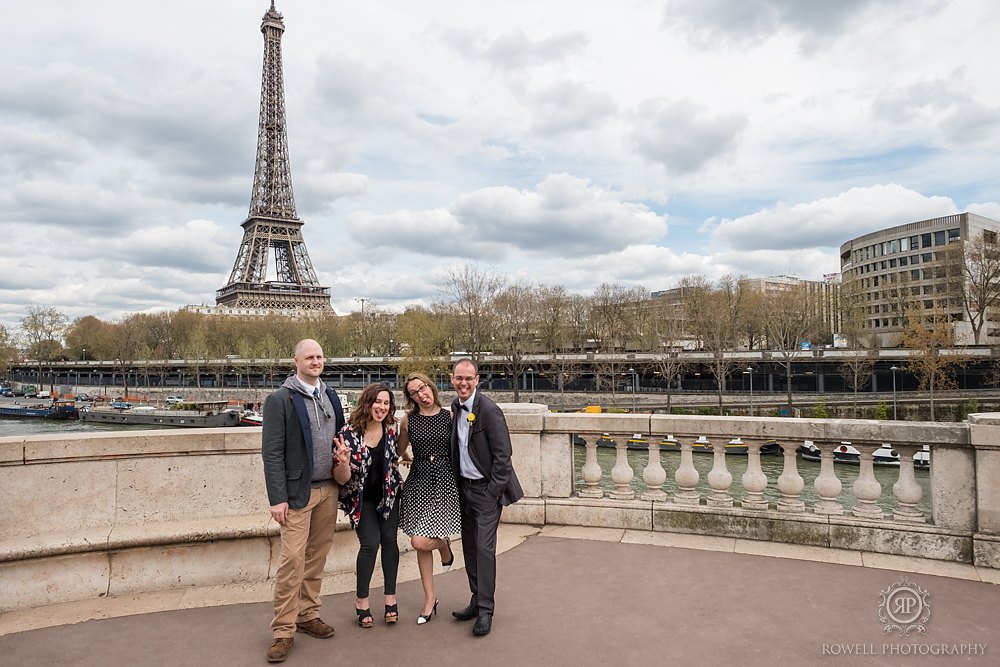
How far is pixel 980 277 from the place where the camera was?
59875 mm

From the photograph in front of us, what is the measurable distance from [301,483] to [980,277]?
72.8 meters

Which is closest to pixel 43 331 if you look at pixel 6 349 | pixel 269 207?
pixel 6 349

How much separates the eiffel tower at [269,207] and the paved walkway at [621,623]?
102729 mm

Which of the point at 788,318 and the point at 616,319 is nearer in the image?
the point at 788,318

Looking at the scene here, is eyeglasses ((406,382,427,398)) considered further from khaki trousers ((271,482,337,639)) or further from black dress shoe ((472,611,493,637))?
black dress shoe ((472,611,493,637))

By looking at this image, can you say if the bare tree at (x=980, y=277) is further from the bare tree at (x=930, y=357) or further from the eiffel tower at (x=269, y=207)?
the eiffel tower at (x=269, y=207)

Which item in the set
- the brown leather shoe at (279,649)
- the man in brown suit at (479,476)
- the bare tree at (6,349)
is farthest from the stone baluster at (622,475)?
the bare tree at (6,349)

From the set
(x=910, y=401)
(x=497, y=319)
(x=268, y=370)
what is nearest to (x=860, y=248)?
(x=910, y=401)

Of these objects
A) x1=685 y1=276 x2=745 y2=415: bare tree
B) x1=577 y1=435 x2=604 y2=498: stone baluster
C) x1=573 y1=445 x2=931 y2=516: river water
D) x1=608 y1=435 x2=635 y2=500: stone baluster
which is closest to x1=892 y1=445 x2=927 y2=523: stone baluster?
x1=608 y1=435 x2=635 y2=500: stone baluster

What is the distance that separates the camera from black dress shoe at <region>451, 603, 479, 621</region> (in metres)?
4.28

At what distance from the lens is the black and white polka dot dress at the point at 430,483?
4.34m

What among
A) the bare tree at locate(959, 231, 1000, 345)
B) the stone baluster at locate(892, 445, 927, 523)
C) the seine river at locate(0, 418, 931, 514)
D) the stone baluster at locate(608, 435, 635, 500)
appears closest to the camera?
the stone baluster at locate(892, 445, 927, 523)

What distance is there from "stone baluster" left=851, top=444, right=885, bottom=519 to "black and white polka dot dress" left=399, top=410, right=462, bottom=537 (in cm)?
368

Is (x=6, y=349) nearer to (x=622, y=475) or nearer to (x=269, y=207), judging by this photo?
(x=269, y=207)
